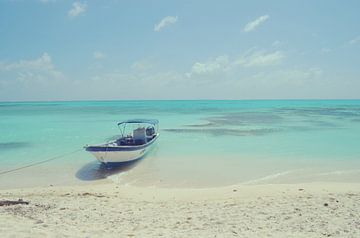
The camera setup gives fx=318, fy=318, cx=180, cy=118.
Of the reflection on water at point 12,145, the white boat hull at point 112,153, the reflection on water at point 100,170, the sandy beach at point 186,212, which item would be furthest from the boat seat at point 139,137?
the reflection on water at point 12,145

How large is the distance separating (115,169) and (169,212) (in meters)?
5.87

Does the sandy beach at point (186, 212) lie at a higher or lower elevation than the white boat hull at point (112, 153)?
lower

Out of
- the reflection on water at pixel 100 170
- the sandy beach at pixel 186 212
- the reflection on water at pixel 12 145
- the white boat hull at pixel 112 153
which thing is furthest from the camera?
the reflection on water at pixel 12 145

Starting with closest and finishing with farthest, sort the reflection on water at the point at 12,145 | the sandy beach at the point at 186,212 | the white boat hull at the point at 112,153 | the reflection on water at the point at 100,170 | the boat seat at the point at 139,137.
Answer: the sandy beach at the point at 186,212
the reflection on water at the point at 100,170
the white boat hull at the point at 112,153
the boat seat at the point at 139,137
the reflection on water at the point at 12,145

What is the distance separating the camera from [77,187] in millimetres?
9672

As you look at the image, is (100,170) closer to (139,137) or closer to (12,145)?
(139,137)

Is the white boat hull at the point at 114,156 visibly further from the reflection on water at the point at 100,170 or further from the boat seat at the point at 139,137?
the boat seat at the point at 139,137

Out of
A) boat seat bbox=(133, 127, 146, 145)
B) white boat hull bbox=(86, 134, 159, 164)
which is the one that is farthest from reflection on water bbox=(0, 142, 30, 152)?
white boat hull bbox=(86, 134, 159, 164)

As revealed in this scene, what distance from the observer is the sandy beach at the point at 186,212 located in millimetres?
5336

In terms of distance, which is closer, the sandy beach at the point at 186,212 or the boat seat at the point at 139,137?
the sandy beach at the point at 186,212

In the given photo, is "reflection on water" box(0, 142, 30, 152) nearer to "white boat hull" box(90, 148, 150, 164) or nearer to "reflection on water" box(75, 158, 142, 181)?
"reflection on water" box(75, 158, 142, 181)

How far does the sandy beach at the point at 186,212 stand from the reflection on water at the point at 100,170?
177 cm

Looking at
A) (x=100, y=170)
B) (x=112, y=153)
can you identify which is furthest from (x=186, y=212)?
(x=100, y=170)

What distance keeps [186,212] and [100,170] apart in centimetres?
623
